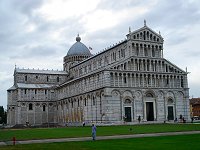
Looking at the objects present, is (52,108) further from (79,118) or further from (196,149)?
(196,149)

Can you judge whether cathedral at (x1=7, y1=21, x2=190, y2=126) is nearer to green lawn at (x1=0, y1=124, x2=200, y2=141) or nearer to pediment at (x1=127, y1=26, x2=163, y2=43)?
pediment at (x1=127, y1=26, x2=163, y2=43)

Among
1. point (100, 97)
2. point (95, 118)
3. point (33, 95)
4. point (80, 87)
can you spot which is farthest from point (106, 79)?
point (33, 95)

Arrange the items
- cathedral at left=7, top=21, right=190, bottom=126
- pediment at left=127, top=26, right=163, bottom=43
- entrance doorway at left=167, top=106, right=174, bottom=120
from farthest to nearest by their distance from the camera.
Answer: entrance doorway at left=167, top=106, right=174, bottom=120
pediment at left=127, top=26, right=163, bottom=43
cathedral at left=7, top=21, right=190, bottom=126

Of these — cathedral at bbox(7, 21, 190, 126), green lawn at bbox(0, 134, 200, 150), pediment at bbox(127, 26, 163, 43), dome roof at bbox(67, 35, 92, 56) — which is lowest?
green lawn at bbox(0, 134, 200, 150)

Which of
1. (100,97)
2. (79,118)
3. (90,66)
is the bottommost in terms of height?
(79,118)

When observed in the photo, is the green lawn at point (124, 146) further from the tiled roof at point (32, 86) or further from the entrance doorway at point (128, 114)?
the tiled roof at point (32, 86)

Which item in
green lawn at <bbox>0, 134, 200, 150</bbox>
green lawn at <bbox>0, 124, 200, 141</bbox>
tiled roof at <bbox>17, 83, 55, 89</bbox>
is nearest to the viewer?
green lawn at <bbox>0, 134, 200, 150</bbox>

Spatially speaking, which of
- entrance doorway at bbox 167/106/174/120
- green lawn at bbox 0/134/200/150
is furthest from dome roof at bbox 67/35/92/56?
green lawn at bbox 0/134/200/150

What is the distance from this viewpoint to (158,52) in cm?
7406

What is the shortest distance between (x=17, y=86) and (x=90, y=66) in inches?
933

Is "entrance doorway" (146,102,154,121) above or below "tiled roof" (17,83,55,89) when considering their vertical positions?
below

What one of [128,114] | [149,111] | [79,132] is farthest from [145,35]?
[79,132]

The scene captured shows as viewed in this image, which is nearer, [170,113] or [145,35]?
[145,35]

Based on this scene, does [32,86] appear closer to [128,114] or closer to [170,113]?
[128,114]
